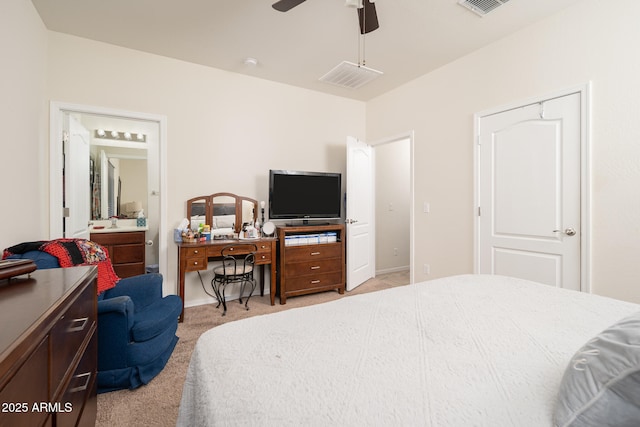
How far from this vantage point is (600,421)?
0.54 metres

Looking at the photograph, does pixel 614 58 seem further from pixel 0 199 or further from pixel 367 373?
pixel 0 199

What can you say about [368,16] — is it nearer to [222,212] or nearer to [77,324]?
[77,324]

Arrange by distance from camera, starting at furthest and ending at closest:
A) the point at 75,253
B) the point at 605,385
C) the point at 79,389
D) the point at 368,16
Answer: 1. the point at 368,16
2. the point at 75,253
3. the point at 79,389
4. the point at 605,385

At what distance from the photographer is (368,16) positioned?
79.0 inches

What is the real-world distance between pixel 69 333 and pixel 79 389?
1.07 ft

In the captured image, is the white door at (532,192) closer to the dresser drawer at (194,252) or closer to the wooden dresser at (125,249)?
the dresser drawer at (194,252)

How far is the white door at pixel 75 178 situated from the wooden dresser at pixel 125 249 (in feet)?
1.34

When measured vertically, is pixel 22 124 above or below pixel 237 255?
above

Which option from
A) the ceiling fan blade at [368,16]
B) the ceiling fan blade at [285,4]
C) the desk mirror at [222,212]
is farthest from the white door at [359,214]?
the ceiling fan blade at [285,4]

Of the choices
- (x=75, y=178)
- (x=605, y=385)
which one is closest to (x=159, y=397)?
(x=605, y=385)

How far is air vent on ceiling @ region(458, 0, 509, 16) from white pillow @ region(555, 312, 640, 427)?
251cm

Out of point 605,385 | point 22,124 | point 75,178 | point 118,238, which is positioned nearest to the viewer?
point 605,385

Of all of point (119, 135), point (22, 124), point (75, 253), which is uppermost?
point (119, 135)

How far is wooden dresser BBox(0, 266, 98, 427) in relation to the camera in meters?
0.61
